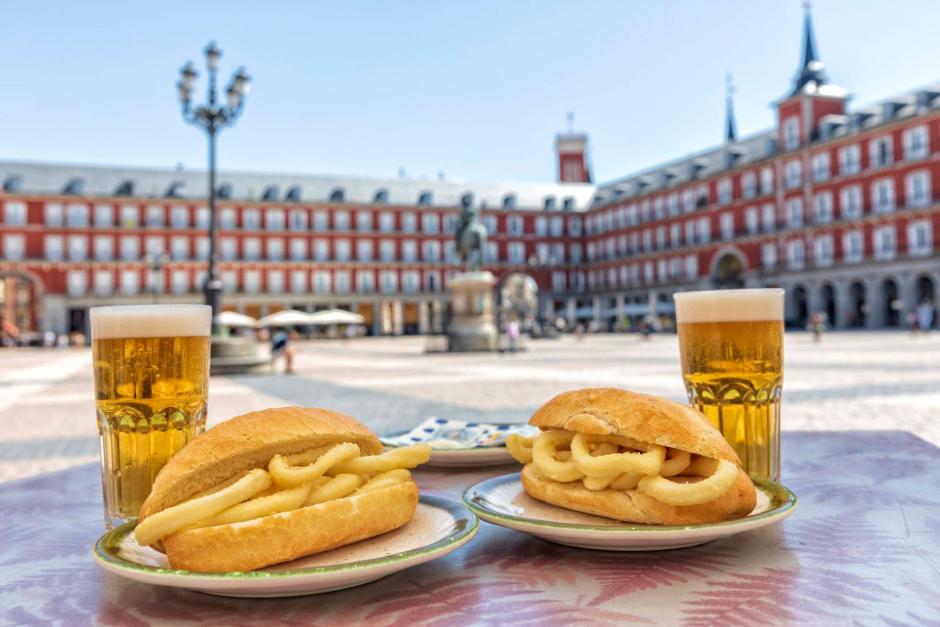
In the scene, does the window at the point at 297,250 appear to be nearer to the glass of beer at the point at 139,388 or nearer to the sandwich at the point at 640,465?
the glass of beer at the point at 139,388

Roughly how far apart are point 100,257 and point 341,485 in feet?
168

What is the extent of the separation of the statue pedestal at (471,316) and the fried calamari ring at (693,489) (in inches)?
819

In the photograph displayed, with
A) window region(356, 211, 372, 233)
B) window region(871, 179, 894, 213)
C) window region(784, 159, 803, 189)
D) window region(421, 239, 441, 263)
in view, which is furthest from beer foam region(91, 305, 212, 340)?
window region(421, 239, 441, 263)

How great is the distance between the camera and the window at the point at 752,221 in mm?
42375

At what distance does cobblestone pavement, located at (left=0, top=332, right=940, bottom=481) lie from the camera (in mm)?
5969

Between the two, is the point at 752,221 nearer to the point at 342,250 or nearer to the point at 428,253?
the point at 428,253

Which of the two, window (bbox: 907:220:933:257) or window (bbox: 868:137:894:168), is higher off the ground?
window (bbox: 868:137:894:168)

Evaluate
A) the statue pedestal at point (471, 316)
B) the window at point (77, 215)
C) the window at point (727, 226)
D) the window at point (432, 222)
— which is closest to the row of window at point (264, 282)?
the window at point (77, 215)

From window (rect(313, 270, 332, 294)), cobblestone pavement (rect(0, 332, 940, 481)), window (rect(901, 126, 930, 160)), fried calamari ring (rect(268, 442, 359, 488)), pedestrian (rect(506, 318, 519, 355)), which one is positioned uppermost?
window (rect(901, 126, 930, 160))

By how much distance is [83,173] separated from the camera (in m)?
48.4

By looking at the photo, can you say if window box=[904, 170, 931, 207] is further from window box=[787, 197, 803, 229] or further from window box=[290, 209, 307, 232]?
window box=[290, 209, 307, 232]

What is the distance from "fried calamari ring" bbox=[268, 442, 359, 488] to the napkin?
2.76ft

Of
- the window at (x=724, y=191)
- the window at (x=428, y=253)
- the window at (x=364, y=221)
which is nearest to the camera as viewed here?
the window at (x=724, y=191)

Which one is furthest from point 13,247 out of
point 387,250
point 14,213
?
point 387,250
